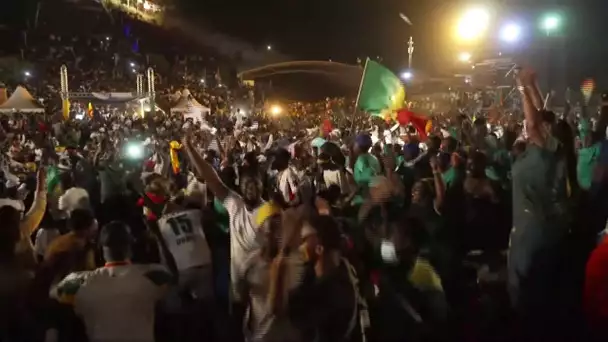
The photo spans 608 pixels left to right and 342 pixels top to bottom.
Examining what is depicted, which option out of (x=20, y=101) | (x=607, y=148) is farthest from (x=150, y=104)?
(x=607, y=148)

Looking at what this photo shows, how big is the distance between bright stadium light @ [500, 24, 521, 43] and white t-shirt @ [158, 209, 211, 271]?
17.5 meters

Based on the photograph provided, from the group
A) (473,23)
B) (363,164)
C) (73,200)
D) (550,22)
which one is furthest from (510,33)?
(73,200)

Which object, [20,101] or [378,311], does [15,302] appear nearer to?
[378,311]

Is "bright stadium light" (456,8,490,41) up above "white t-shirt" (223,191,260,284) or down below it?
above

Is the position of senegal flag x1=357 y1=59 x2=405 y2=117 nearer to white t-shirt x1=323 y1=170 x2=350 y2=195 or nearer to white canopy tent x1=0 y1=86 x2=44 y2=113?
white t-shirt x1=323 y1=170 x2=350 y2=195

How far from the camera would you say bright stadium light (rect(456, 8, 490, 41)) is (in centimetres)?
2395

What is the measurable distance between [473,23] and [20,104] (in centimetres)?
1790

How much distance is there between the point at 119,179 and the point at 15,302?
15.1ft

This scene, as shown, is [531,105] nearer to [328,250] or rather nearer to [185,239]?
[328,250]

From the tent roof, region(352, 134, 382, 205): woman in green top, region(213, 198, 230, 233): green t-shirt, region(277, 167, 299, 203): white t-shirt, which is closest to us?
region(213, 198, 230, 233): green t-shirt

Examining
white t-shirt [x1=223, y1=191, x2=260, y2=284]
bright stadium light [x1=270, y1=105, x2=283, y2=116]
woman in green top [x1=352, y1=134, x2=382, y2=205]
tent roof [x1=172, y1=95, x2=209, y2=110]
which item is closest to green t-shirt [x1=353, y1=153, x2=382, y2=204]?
woman in green top [x1=352, y1=134, x2=382, y2=205]

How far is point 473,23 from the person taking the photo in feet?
78.7

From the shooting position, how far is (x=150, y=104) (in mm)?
33188

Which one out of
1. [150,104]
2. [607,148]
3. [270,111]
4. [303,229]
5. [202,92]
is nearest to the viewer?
[303,229]
